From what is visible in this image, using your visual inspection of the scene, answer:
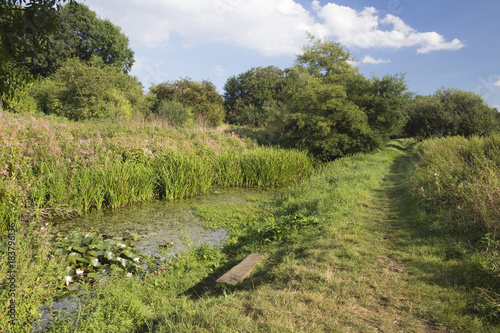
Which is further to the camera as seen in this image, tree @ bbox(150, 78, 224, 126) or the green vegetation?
tree @ bbox(150, 78, 224, 126)

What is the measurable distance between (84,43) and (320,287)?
38.1m

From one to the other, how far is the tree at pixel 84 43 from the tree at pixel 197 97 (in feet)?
38.2

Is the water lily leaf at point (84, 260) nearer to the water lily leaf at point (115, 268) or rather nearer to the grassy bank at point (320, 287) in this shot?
the water lily leaf at point (115, 268)

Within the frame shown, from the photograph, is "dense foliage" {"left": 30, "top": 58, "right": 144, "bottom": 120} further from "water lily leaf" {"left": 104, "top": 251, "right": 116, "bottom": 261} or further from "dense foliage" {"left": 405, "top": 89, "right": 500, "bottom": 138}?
"dense foliage" {"left": 405, "top": 89, "right": 500, "bottom": 138}

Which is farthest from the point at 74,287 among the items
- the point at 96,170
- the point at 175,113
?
the point at 175,113

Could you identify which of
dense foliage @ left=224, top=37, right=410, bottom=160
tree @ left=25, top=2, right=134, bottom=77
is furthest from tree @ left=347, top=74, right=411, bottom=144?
tree @ left=25, top=2, right=134, bottom=77

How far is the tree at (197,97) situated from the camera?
26938 mm

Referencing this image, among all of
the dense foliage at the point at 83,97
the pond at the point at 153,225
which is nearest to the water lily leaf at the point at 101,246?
the pond at the point at 153,225

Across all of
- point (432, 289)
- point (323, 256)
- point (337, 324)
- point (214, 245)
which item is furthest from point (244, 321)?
point (214, 245)

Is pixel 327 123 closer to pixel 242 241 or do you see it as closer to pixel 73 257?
pixel 242 241

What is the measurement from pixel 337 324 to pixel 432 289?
55.6 inches

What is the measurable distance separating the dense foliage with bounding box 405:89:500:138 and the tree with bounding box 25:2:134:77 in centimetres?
3173

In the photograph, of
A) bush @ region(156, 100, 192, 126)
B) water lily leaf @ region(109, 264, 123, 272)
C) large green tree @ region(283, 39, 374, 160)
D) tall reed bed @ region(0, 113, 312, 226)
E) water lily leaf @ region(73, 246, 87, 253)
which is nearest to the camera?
water lily leaf @ region(109, 264, 123, 272)

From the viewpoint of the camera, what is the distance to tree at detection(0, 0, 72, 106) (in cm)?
409
